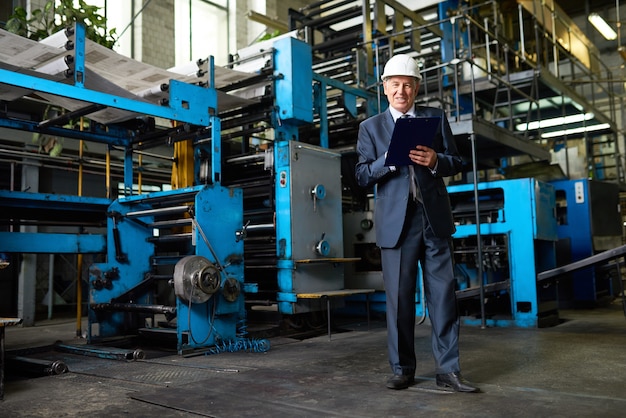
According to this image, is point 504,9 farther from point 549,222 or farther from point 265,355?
point 265,355

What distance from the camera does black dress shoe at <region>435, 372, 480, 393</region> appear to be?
2787mm

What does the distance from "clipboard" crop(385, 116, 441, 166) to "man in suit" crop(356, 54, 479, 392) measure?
0.26 ft

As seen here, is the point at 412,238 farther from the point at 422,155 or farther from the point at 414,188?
the point at 422,155

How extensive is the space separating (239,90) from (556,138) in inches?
260

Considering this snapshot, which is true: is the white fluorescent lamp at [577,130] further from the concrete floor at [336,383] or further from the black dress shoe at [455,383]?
the black dress shoe at [455,383]

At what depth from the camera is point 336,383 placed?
3115mm

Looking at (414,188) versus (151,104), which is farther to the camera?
(151,104)

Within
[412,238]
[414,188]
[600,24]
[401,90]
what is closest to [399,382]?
[412,238]

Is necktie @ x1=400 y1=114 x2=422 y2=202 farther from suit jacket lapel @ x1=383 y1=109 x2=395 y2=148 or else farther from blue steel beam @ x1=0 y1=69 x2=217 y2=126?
blue steel beam @ x1=0 y1=69 x2=217 y2=126

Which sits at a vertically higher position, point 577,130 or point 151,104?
point 577,130

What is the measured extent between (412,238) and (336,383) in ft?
2.96

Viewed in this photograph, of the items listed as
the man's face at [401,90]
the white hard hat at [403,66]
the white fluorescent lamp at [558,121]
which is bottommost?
the man's face at [401,90]

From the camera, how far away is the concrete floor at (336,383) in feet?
8.42

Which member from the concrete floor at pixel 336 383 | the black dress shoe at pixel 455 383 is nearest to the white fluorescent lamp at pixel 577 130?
the concrete floor at pixel 336 383
